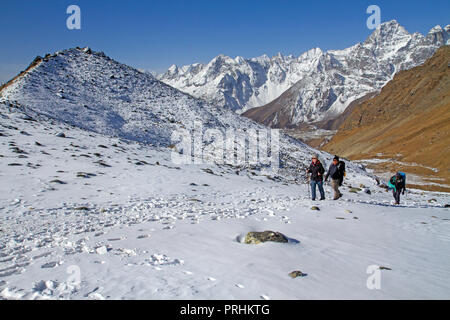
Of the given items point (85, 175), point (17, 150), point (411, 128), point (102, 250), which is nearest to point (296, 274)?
point (102, 250)

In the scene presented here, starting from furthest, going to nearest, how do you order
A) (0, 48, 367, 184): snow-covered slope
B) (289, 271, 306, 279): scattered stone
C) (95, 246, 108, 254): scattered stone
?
(0, 48, 367, 184): snow-covered slope → (95, 246, 108, 254): scattered stone → (289, 271, 306, 279): scattered stone

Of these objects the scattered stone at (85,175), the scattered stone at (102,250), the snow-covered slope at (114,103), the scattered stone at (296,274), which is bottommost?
the scattered stone at (296,274)

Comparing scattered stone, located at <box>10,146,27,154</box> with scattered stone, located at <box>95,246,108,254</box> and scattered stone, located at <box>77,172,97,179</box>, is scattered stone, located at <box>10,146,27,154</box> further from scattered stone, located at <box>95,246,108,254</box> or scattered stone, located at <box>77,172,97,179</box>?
scattered stone, located at <box>95,246,108,254</box>

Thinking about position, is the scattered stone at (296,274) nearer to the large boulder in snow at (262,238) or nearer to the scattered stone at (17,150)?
the large boulder in snow at (262,238)

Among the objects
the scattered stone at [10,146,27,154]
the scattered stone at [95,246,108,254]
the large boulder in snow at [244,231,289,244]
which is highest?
the scattered stone at [10,146,27,154]

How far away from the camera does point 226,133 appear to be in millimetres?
39094

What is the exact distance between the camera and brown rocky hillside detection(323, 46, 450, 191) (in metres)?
64.2

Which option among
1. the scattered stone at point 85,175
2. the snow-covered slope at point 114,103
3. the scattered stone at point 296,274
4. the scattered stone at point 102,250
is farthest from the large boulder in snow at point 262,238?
the snow-covered slope at point 114,103

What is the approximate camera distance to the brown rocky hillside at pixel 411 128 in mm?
64175

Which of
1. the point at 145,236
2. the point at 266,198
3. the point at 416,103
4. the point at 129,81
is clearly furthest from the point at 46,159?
the point at 416,103

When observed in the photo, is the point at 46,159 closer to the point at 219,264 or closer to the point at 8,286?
the point at 8,286

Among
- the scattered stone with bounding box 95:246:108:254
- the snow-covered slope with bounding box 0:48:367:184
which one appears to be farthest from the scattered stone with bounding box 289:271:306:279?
the snow-covered slope with bounding box 0:48:367:184

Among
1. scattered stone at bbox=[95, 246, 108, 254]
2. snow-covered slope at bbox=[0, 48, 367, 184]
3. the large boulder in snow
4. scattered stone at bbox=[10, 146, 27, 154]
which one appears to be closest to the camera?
scattered stone at bbox=[95, 246, 108, 254]
